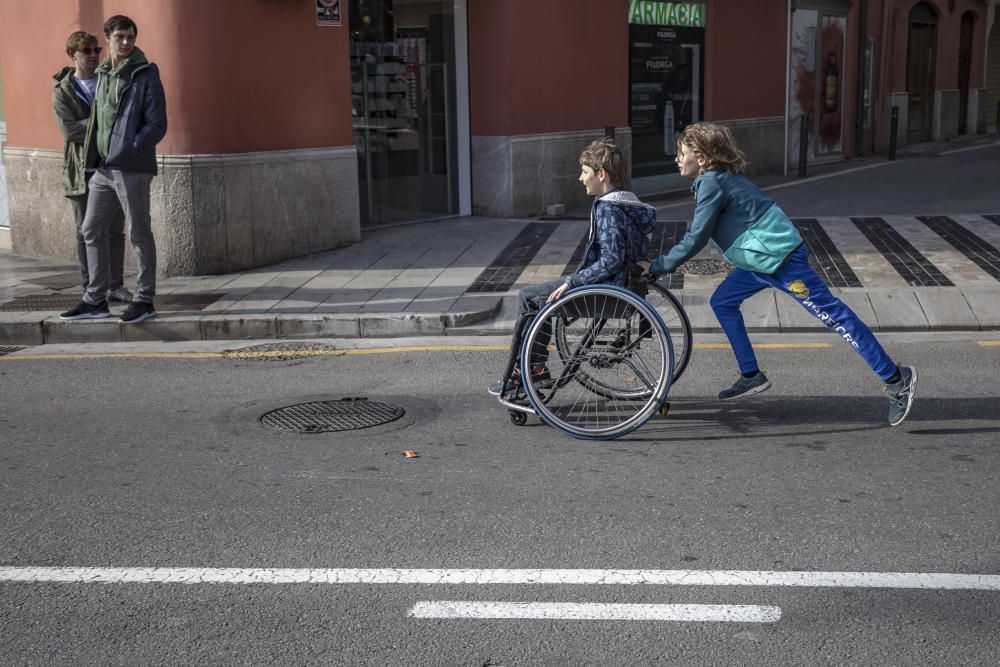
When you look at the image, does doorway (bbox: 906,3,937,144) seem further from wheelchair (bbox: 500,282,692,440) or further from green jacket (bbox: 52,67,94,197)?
wheelchair (bbox: 500,282,692,440)

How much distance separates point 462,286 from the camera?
33.7 ft

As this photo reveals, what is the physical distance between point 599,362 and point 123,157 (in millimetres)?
4570

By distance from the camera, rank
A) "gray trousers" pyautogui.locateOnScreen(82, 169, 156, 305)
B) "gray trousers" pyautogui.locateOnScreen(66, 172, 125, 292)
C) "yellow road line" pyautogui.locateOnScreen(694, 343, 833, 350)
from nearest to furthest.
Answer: "yellow road line" pyautogui.locateOnScreen(694, 343, 833, 350) → "gray trousers" pyautogui.locateOnScreen(82, 169, 156, 305) → "gray trousers" pyautogui.locateOnScreen(66, 172, 125, 292)

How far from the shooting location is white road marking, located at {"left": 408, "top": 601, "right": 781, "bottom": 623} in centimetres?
394

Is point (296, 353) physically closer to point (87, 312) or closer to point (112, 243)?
point (87, 312)

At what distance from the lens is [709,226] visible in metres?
6.20

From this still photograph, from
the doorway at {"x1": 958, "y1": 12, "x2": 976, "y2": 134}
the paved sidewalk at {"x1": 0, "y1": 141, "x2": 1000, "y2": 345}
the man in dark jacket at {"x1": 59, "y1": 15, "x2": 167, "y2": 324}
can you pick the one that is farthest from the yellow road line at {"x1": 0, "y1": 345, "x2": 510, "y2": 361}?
the doorway at {"x1": 958, "y1": 12, "x2": 976, "y2": 134}

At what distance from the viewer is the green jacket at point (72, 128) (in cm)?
957

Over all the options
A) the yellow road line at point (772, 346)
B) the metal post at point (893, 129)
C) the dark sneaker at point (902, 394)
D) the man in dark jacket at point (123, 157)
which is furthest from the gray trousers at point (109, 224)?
the metal post at point (893, 129)

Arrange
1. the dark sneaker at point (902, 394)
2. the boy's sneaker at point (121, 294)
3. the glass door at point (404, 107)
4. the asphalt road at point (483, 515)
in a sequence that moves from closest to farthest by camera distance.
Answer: the asphalt road at point (483, 515) < the dark sneaker at point (902, 394) < the boy's sneaker at point (121, 294) < the glass door at point (404, 107)

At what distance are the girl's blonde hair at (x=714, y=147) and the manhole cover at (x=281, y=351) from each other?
331 cm

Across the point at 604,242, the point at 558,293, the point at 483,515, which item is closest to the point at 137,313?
the point at 558,293

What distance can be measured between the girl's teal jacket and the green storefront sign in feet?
36.3

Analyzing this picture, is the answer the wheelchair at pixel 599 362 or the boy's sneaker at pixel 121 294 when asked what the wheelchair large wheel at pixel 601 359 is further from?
the boy's sneaker at pixel 121 294
